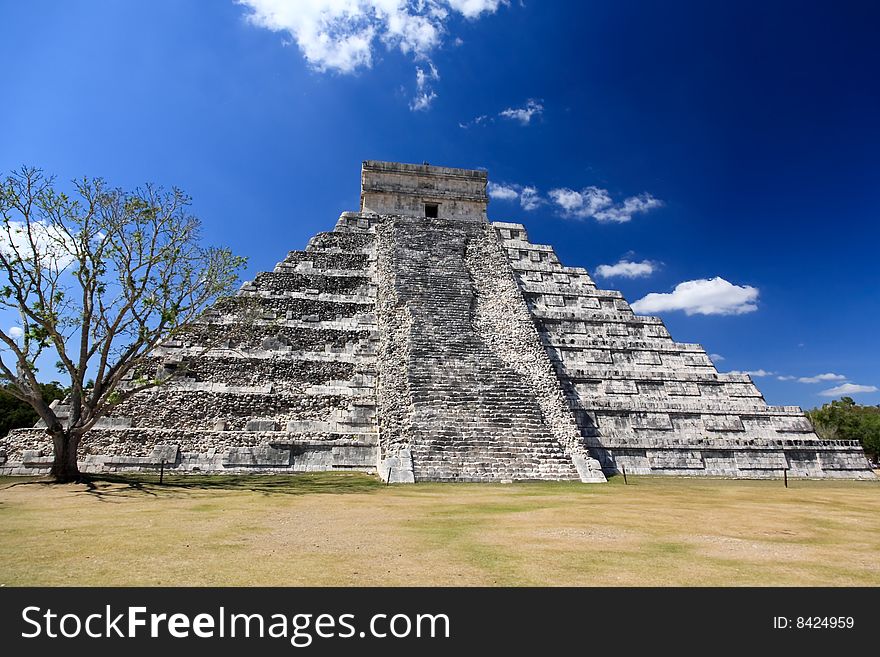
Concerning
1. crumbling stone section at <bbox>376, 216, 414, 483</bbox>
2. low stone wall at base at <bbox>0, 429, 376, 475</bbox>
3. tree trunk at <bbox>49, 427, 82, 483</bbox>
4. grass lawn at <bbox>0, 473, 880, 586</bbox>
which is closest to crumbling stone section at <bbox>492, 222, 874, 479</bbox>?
grass lawn at <bbox>0, 473, 880, 586</bbox>

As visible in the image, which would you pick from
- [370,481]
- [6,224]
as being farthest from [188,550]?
[6,224]

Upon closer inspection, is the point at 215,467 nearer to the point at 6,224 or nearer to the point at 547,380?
the point at 6,224

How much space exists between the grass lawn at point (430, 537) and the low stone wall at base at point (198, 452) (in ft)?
9.05

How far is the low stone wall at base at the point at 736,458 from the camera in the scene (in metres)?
14.0

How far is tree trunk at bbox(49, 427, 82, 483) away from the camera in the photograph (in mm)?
10594

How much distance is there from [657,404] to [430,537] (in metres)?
12.3

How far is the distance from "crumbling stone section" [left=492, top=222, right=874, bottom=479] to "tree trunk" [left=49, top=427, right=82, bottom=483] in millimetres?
12221

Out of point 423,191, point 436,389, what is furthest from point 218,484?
point 423,191

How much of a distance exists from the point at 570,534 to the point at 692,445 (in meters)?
10.6

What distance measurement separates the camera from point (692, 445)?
1441 cm

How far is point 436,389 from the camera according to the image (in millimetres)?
13656

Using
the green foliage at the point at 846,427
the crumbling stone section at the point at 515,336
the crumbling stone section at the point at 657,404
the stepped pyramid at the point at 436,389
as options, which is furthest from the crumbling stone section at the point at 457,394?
the green foliage at the point at 846,427

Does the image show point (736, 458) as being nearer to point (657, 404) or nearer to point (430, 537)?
point (657, 404)

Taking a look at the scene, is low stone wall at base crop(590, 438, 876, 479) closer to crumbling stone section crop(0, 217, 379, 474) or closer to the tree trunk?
crumbling stone section crop(0, 217, 379, 474)
